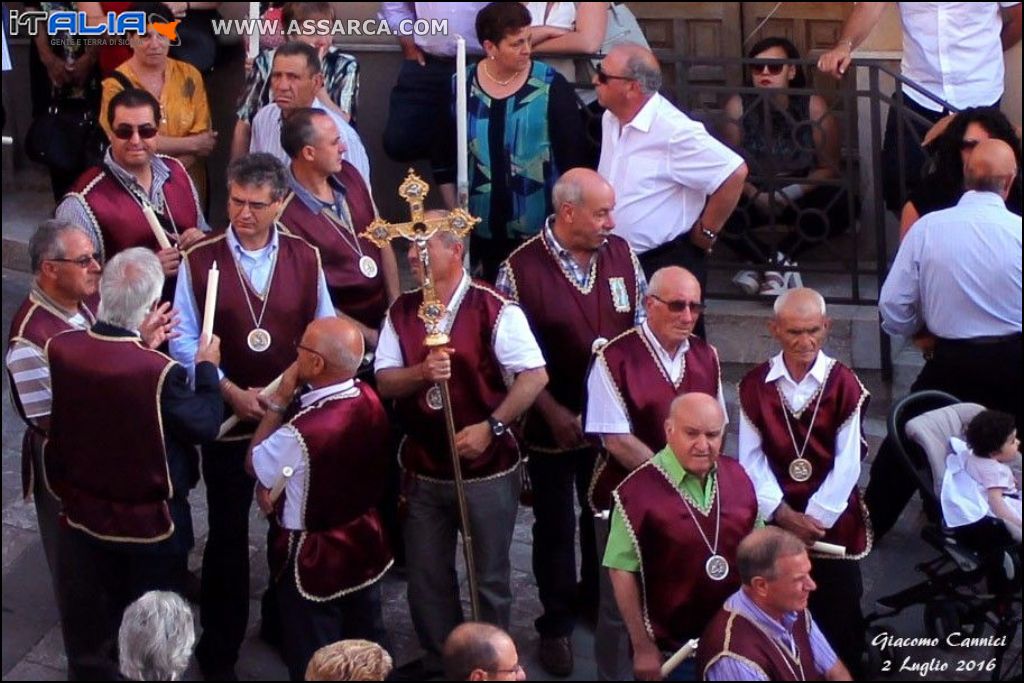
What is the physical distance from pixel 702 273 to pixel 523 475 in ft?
4.31

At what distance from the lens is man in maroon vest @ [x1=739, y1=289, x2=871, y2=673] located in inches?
259

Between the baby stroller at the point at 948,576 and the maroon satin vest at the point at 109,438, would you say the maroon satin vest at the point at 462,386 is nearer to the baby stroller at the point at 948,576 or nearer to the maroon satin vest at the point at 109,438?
the maroon satin vest at the point at 109,438

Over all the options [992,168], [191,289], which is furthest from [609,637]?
[992,168]

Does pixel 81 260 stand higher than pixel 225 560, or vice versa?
pixel 81 260

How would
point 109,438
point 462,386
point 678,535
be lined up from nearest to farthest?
point 678,535 < point 109,438 < point 462,386

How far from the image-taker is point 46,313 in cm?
672

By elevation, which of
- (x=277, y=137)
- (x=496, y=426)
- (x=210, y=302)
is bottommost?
(x=496, y=426)

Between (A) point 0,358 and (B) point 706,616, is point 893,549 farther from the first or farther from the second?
(A) point 0,358

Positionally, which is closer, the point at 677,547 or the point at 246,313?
the point at 677,547

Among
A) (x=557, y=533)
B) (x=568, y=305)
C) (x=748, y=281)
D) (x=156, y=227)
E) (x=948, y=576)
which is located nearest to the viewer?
(x=948, y=576)

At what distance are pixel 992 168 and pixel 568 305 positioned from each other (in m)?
1.78

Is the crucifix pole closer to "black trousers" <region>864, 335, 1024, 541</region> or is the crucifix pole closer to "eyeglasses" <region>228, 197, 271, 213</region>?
"eyeglasses" <region>228, 197, 271, 213</region>

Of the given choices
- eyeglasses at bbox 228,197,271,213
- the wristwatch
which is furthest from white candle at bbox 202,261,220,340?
the wristwatch

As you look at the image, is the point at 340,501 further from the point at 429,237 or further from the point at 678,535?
the point at 678,535
